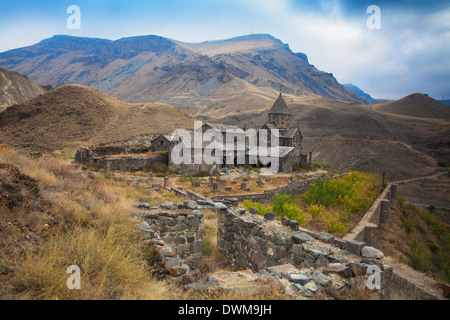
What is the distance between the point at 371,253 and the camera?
414 cm

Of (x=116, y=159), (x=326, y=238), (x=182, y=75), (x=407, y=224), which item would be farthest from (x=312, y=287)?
(x=182, y=75)

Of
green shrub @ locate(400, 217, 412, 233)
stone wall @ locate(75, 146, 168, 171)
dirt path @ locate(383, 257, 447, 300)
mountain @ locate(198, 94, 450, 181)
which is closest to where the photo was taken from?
dirt path @ locate(383, 257, 447, 300)

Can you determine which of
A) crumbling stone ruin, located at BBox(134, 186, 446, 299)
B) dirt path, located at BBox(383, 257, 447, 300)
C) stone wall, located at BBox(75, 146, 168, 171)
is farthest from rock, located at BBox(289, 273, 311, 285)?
stone wall, located at BBox(75, 146, 168, 171)

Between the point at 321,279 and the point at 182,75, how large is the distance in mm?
140733

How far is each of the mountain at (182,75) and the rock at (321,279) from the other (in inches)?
3533

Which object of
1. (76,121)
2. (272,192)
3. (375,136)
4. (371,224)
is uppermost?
(76,121)

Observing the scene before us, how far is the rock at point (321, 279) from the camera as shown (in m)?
3.35

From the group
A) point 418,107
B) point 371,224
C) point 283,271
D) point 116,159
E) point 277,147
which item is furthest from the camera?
point 418,107

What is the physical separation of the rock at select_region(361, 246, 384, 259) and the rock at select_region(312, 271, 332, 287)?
1.18 metres

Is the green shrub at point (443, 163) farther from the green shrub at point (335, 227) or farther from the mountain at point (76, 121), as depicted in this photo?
the green shrub at point (335, 227)

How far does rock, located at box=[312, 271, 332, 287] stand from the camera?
335 cm

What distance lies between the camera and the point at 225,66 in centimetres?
13812

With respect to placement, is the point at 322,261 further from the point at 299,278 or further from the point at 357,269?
the point at 299,278

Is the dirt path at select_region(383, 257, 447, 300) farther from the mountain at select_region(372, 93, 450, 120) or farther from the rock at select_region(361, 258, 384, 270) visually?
the mountain at select_region(372, 93, 450, 120)
